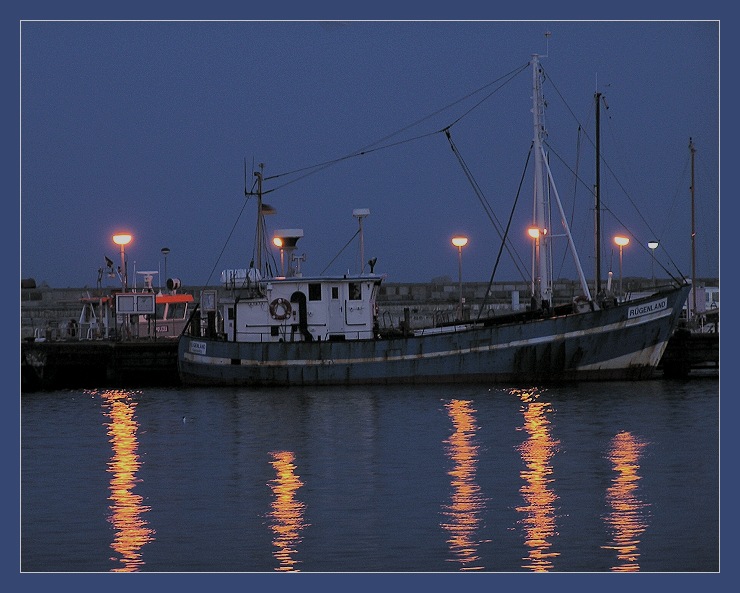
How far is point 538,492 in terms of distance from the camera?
2000cm

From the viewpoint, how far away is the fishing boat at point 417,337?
36469mm

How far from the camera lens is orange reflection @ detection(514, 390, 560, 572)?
636 inches

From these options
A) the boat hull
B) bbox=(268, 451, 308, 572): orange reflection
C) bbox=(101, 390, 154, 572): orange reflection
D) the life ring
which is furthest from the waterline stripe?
bbox=(268, 451, 308, 572): orange reflection

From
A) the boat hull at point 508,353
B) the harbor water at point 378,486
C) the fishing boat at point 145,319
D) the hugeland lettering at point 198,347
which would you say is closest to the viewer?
the harbor water at point 378,486

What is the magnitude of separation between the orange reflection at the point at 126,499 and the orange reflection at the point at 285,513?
1.58m

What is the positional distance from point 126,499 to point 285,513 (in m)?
2.59

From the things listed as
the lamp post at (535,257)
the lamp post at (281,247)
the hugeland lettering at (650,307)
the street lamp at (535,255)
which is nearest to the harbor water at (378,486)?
the hugeland lettering at (650,307)

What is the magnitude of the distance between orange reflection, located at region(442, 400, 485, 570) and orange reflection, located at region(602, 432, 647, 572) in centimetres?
164

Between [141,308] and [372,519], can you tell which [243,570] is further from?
[141,308]

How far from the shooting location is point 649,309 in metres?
36.6

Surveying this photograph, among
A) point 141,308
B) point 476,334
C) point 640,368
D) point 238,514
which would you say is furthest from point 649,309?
point 238,514

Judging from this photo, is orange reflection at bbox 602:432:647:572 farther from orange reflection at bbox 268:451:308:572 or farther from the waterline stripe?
the waterline stripe

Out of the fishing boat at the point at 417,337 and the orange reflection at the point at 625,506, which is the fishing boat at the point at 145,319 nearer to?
the fishing boat at the point at 417,337

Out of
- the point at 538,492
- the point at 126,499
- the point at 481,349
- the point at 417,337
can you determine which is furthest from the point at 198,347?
the point at 538,492
